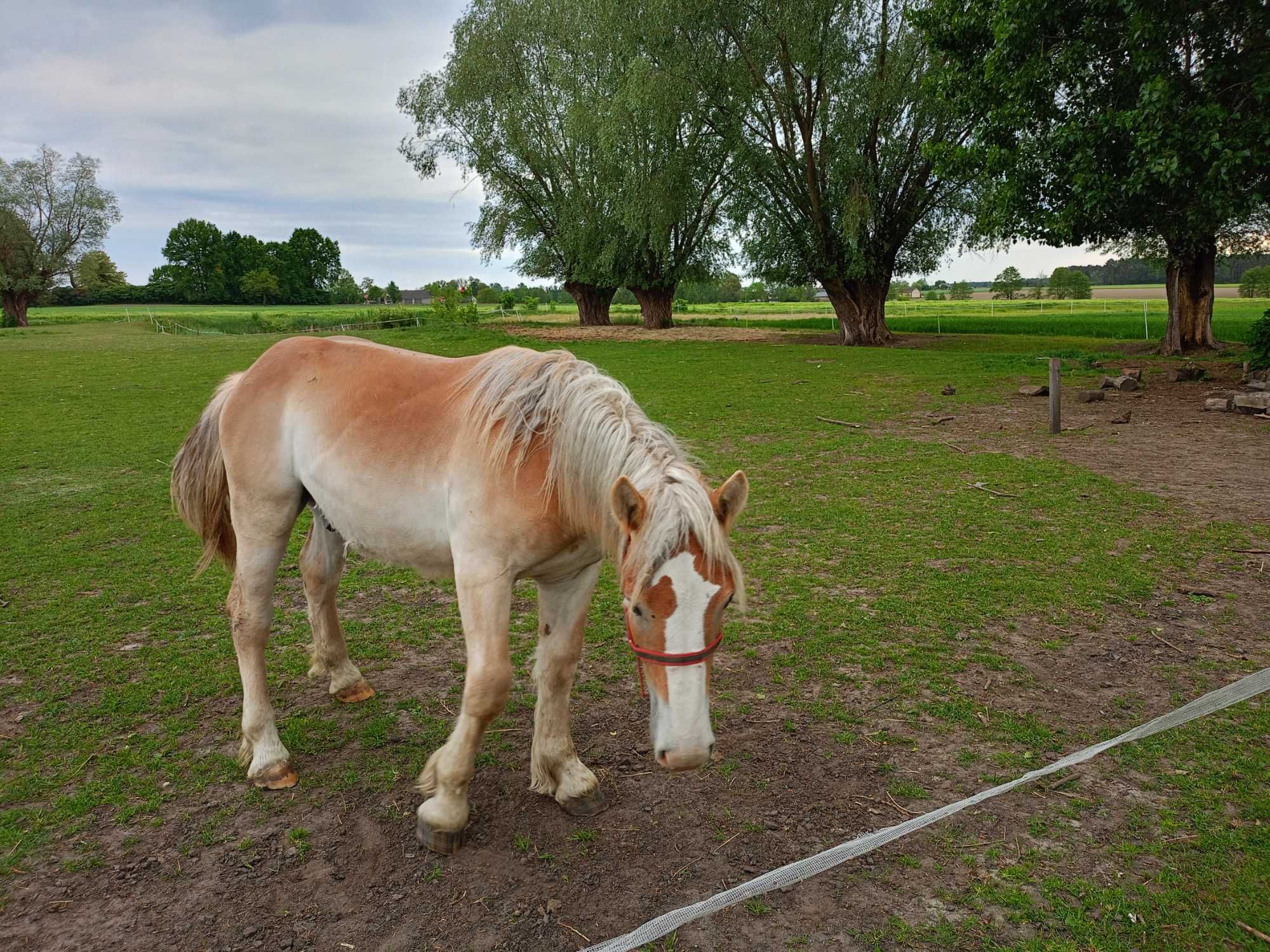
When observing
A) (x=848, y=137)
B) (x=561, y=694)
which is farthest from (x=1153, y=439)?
(x=848, y=137)

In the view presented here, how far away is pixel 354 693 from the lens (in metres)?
4.22

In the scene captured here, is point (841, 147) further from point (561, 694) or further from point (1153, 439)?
point (561, 694)

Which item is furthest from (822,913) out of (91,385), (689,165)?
(689,165)

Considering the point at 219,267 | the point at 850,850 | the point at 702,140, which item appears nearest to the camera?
the point at 850,850

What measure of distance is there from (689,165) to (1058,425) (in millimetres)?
17354

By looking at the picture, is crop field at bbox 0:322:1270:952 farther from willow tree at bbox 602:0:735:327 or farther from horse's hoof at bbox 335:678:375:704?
willow tree at bbox 602:0:735:327

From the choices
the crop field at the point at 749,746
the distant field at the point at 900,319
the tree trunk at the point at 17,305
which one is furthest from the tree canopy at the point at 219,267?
the crop field at the point at 749,746

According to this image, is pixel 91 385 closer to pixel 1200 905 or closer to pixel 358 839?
pixel 358 839

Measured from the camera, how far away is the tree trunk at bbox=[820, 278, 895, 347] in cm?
2511

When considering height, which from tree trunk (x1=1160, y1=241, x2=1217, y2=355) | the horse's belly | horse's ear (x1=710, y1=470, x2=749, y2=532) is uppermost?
tree trunk (x1=1160, y1=241, x2=1217, y2=355)

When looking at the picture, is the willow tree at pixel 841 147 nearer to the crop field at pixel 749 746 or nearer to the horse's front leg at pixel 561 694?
the crop field at pixel 749 746

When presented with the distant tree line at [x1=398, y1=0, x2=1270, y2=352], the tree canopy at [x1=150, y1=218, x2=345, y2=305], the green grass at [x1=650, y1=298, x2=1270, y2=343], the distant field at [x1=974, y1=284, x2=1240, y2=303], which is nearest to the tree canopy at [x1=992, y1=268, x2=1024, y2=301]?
the distant field at [x1=974, y1=284, x2=1240, y2=303]

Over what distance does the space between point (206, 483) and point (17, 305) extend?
2328 inches

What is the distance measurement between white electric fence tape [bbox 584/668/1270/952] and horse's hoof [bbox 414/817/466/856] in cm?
79
